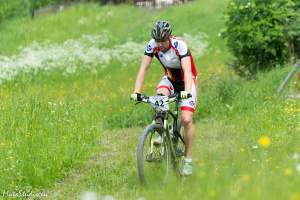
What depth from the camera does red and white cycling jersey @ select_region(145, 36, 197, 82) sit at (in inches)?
343

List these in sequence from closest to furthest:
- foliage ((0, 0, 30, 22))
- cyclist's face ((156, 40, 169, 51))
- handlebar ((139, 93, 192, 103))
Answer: handlebar ((139, 93, 192, 103))
cyclist's face ((156, 40, 169, 51))
foliage ((0, 0, 30, 22))

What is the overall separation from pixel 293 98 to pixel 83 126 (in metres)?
4.60

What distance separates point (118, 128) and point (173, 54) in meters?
5.43

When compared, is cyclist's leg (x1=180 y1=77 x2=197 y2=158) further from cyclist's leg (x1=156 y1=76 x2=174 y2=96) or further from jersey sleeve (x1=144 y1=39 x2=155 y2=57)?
jersey sleeve (x1=144 y1=39 x2=155 y2=57)

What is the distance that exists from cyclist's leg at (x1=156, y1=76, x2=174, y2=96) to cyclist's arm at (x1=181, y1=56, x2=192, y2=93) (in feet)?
1.59

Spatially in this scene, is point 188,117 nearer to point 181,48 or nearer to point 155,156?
point 155,156

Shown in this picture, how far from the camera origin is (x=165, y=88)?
901cm

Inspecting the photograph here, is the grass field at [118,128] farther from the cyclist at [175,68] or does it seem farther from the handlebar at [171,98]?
the handlebar at [171,98]

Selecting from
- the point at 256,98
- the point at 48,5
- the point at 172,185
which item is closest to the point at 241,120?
the point at 256,98

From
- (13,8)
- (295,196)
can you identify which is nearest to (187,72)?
(295,196)

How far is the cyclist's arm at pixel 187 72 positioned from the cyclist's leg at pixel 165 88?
48cm

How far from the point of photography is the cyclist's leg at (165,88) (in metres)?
8.96

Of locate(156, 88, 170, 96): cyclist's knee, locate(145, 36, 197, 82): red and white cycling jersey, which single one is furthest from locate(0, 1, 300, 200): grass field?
locate(145, 36, 197, 82): red and white cycling jersey

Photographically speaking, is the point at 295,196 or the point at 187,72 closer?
the point at 295,196
